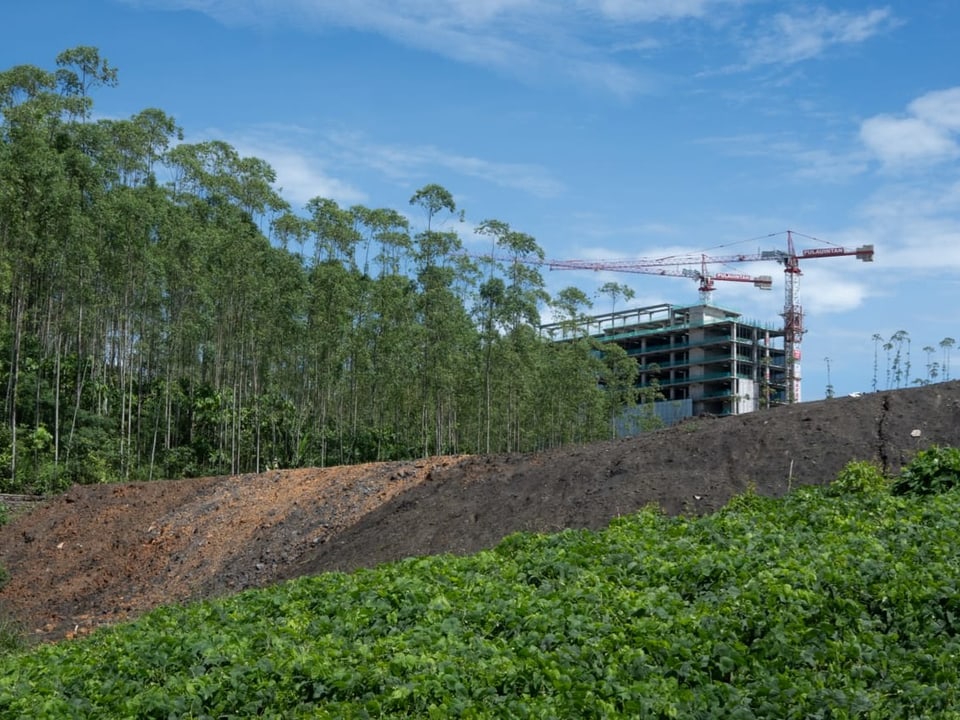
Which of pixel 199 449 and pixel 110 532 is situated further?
pixel 199 449

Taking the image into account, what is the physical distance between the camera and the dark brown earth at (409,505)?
29.3 ft

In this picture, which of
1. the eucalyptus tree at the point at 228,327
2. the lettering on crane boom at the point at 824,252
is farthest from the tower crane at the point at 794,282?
the eucalyptus tree at the point at 228,327

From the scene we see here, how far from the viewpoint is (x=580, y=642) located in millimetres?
4816

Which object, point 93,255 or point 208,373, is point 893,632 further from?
point 208,373

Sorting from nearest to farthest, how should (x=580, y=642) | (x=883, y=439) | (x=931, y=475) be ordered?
(x=580, y=642)
(x=931, y=475)
(x=883, y=439)

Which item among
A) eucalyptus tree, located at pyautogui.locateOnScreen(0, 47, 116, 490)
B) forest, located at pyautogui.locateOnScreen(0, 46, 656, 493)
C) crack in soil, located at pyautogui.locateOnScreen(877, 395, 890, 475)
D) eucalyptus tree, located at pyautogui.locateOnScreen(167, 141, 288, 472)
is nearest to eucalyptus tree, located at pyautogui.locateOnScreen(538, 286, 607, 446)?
forest, located at pyautogui.locateOnScreen(0, 46, 656, 493)

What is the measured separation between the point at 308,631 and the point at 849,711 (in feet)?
9.99

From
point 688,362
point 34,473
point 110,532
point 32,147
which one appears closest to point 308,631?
point 110,532

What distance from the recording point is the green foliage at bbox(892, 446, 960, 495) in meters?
7.74

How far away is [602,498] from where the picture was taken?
8859mm

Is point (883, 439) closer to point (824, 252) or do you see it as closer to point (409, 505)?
point (409, 505)

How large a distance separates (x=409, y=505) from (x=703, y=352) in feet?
201

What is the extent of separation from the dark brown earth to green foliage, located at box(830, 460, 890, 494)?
53 cm

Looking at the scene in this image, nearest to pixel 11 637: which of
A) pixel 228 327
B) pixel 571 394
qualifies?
pixel 228 327
